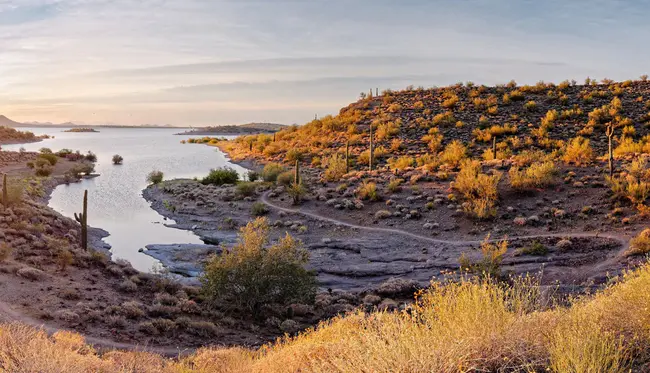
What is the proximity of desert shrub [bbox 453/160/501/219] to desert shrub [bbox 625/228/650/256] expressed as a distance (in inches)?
256

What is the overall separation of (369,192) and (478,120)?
25.5m

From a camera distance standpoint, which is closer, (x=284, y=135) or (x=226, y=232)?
(x=226, y=232)

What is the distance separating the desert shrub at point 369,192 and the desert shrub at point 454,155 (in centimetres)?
705

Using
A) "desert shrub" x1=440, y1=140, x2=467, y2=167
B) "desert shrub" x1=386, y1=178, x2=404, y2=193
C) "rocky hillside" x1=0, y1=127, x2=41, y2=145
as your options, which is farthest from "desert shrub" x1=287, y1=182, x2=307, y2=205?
"rocky hillside" x1=0, y1=127, x2=41, y2=145

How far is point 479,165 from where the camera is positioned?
29547mm

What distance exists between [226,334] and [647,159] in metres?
24.1

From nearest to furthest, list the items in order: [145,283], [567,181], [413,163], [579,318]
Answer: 1. [579,318]
2. [145,283]
3. [567,181]
4. [413,163]

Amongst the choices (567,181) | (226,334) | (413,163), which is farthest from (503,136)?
(226,334)

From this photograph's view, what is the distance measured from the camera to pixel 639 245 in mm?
17594

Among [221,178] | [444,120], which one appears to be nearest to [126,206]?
[221,178]

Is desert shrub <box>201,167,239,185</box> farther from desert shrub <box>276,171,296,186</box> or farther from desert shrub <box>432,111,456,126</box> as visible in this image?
desert shrub <box>432,111,456,126</box>

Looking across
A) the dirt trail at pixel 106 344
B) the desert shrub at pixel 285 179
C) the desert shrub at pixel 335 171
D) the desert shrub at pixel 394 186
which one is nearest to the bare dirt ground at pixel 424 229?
the desert shrub at pixel 394 186

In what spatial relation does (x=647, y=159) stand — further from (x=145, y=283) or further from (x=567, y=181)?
(x=145, y=283)

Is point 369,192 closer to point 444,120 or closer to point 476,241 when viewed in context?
point 476,241
